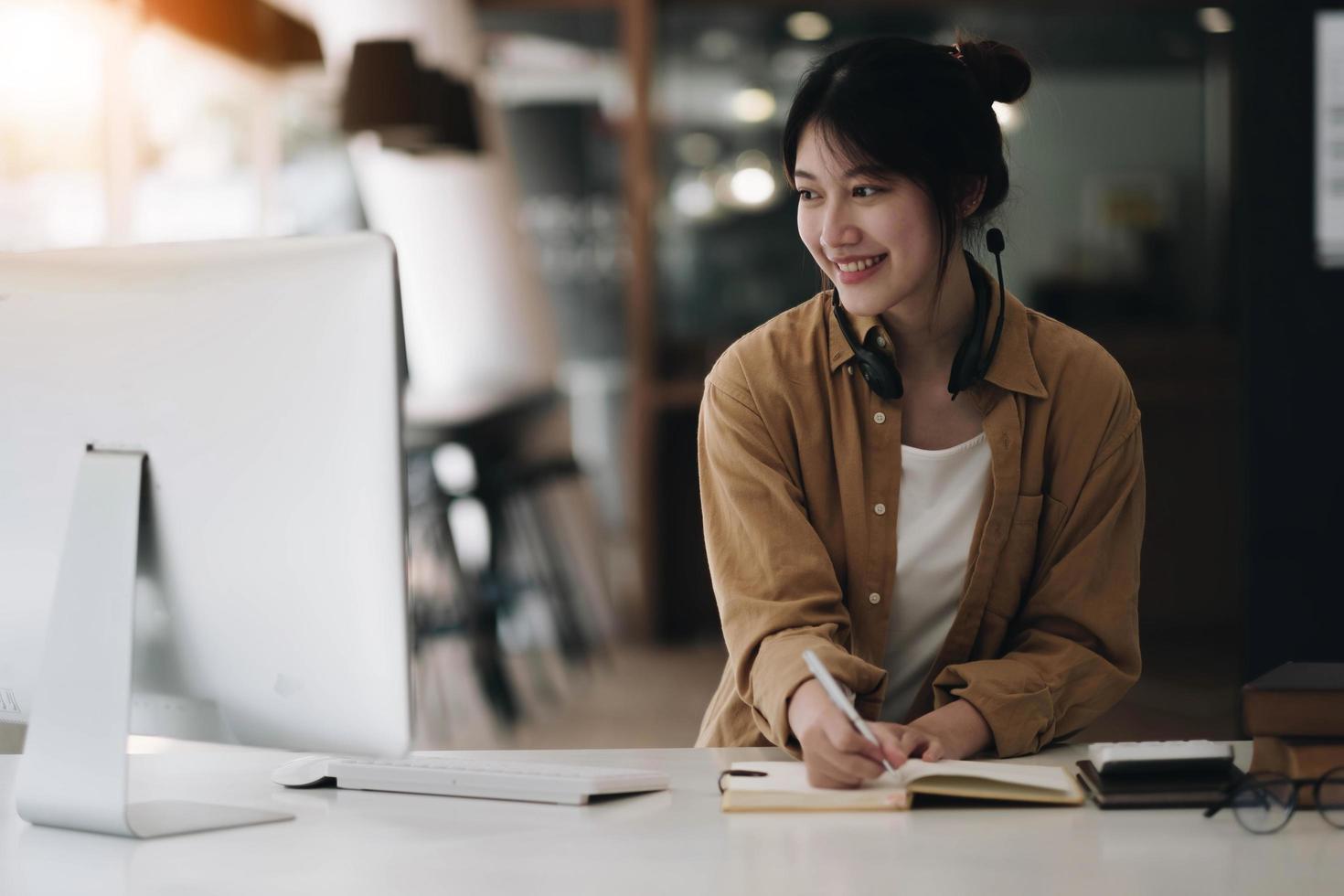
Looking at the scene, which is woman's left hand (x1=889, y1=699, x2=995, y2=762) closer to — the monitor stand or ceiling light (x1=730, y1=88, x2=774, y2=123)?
the monitor stand

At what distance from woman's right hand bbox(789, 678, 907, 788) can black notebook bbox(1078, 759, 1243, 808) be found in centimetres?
18

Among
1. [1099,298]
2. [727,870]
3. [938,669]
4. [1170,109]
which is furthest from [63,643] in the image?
[1170,109]

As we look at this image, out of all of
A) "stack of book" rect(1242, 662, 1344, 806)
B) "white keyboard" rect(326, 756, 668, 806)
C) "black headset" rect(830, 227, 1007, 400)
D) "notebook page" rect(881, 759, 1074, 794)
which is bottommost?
"white keyboard" rect(326, 756, 668, 806)

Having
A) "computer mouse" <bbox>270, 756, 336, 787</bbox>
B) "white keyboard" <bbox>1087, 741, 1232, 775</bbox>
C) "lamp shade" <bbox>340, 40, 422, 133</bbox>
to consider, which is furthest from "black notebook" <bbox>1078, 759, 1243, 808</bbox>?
"lamp shade" <bbox>340, 40, 422, 133</bbox>

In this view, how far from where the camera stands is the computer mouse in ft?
4.74

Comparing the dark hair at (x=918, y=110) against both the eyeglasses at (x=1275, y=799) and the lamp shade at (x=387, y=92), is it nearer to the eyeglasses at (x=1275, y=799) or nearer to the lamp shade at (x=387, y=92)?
the eyeglasses at (x=1275, y=799)

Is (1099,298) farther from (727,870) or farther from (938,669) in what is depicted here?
(727,870)

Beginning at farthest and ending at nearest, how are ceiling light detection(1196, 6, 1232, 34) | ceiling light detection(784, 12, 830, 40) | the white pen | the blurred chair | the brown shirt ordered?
ceiling light detection(784, 12, 830, 40) < ceiling light detection(1196, 6, 1232, 34) < the blurred chair < the brown shirt < the white pen

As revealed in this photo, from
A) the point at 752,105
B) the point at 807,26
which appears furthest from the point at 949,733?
the point at 752,105

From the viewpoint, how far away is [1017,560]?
1623 millimetres

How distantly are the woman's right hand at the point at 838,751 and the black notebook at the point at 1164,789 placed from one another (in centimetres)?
18

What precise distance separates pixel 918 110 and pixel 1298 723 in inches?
28.8

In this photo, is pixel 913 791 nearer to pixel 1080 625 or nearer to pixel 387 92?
pixel 1080 625

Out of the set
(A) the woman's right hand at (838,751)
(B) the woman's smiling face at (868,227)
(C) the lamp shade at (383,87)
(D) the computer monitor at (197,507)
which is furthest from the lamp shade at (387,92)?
(A) the woman's right hand at (838,751)
